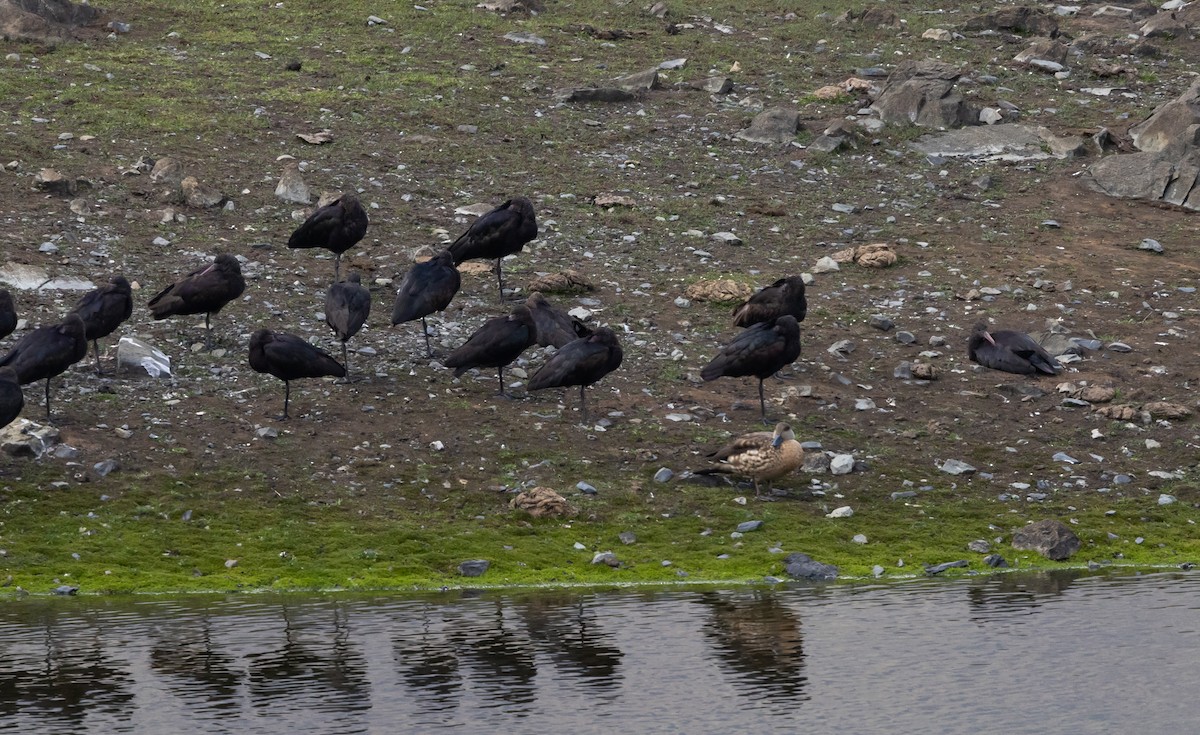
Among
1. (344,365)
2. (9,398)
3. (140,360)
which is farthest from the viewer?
(344,365)

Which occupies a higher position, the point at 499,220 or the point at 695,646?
the point at 499,220

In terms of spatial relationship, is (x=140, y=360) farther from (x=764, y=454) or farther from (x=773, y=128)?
(x=773, y=128)

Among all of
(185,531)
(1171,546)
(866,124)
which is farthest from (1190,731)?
(866,124)

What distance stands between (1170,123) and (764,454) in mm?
12823

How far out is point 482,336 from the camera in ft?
51.6

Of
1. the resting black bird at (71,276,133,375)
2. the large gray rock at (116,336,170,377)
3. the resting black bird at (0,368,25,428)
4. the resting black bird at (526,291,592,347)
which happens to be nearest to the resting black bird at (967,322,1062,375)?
the resting black bird at (526,291,592,347)

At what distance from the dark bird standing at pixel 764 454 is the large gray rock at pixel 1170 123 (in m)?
12.2

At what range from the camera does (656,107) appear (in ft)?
85.4

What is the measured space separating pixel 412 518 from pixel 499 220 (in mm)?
5753

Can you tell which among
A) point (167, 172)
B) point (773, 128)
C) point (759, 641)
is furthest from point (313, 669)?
point (773, 128)

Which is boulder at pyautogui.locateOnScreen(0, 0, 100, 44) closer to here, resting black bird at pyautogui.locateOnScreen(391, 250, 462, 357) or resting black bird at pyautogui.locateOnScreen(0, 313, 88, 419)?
resting black bird at pyautogui.locateOnScreen(391, 250, 462, 357)

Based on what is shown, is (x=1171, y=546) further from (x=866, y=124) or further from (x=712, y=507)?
(x=866, y=124)

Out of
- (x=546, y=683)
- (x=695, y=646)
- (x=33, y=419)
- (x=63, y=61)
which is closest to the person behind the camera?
(x=546, y=683)

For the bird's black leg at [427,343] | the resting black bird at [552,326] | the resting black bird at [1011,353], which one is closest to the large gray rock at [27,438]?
the bird's black leg at [427,343]
